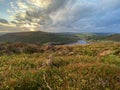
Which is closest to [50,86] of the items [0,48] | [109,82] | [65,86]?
[65,86]

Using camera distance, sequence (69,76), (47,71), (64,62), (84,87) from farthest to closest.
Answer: (64,62) → (47,71) → (69,76) → (84,87)

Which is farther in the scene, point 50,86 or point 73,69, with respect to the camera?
point 73,69

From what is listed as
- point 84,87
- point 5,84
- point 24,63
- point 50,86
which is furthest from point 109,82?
point 24,63

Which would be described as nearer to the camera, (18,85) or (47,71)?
(18,85)

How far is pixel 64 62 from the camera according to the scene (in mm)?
13867

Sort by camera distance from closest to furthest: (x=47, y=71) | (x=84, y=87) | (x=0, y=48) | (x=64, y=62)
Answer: (x=84, y=87) < (x=47, y=71) < (x=64, y=62) < (x=0, y=48)

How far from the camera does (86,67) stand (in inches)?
440

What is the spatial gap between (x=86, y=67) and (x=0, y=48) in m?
15.3

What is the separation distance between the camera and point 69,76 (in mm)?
9727

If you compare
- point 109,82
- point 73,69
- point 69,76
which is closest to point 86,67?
point 73,69

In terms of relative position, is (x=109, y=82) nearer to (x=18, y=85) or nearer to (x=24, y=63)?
(x=18, y=85)

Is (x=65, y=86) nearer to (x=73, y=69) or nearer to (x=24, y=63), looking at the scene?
(x=73, y=69)

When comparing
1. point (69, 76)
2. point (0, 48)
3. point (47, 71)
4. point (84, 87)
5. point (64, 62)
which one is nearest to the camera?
point (84, 87)

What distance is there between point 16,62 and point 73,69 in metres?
4.96
